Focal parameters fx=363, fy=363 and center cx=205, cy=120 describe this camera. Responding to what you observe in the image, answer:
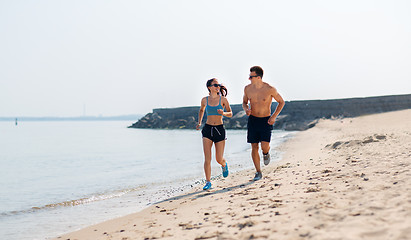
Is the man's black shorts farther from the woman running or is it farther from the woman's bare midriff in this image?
the woman's bare midriff

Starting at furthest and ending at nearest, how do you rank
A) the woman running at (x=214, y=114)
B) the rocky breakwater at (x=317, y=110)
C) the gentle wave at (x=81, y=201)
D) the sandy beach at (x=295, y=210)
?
1. the rocky breakwater at (x=317, y=110)
2. the gentle wave at (x=81, y=201)
3. the woman running at (x=214, y=114)
4. the sandy beach at (x=295, y=210)

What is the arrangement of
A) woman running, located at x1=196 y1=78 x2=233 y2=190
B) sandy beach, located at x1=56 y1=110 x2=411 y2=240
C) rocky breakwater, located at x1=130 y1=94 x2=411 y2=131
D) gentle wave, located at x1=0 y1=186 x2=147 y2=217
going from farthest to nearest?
rocky breakwater, located at x1=130 y1=94 x2=411 y2=131 < gentle wave, located at x1=0 y1=186 x2=147 y2=217 < woman running, located at x1=196 y1=78 x2=233 y2=190 < sandy beach, located at x1=56 y1=110 x2=411 y2=240

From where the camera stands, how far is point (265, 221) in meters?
3.98

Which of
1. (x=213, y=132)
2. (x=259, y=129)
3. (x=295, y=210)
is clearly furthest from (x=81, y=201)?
(x=295, y=210)

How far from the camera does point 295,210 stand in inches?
167

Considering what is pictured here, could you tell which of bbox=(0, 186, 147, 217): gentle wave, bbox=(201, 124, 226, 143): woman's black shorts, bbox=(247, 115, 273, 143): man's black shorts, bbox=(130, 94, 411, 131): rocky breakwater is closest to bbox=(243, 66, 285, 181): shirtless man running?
bbox=(247, 115, 273, 143): man's black shorts

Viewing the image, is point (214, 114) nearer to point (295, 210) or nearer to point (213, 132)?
point (213, 132)

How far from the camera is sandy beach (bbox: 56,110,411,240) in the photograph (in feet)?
11.3

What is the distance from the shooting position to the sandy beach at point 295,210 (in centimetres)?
345

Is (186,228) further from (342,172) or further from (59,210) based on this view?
(59,210)

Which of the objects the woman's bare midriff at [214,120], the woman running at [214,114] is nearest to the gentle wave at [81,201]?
the woman running at [214,114]

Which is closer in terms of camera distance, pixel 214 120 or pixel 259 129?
pixel 214 120

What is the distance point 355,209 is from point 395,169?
89.5 inches

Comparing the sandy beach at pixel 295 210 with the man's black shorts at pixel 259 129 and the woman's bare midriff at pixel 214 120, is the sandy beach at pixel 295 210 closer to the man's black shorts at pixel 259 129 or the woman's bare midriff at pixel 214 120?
the man's black shorts at pixel 259 129
